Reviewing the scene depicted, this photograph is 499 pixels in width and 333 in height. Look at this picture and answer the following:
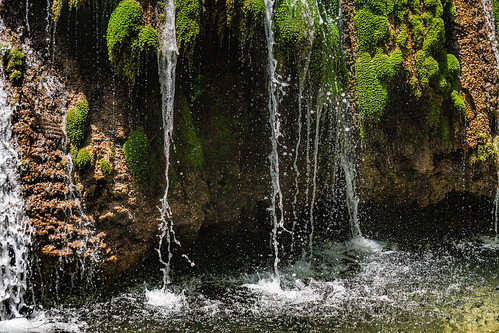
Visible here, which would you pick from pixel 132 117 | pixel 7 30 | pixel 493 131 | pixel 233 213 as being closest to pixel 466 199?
pixel 493 131

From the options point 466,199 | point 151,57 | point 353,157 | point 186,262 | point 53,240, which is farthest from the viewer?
point 466,199

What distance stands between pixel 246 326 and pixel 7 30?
407 centimetres

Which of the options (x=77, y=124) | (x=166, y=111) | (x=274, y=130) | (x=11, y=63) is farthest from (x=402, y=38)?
(x=11, y=63)

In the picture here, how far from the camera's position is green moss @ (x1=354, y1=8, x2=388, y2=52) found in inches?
244

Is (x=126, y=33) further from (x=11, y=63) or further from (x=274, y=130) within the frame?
(x=274, y=130)

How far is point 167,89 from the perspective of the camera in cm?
556

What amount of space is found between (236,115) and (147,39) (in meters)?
1.78

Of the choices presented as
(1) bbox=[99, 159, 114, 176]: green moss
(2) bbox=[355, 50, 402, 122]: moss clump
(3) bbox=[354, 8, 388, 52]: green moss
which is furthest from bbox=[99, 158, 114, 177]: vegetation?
(3) bbox=[354, 8, 388, 52]: green moss

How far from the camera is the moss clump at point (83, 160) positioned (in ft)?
17.3

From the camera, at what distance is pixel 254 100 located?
6.48 metres

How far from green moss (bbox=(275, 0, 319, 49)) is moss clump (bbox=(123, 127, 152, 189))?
2.07 metres

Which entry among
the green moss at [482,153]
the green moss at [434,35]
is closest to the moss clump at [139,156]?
the green moss at [434,35]

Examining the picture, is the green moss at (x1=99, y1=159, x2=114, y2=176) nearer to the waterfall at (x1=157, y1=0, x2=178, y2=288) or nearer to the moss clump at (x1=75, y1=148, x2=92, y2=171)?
the moss clump at (x1=75, y1=148, x2=92, y2=171)

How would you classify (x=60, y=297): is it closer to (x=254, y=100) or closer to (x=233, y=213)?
(x=233, y=213)
